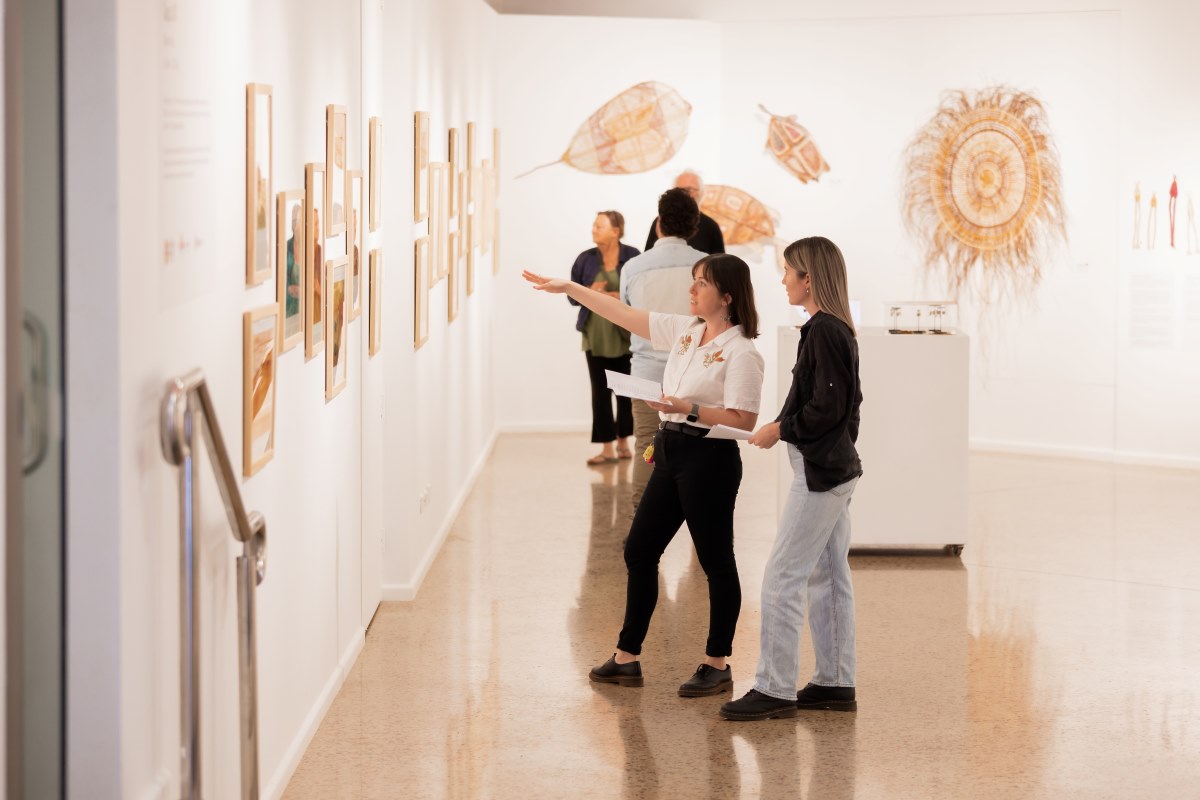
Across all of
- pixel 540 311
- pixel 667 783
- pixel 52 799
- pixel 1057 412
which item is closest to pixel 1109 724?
pixel 667 783

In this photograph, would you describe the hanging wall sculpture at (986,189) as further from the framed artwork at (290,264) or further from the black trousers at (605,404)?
the framed artwork at (290,264)

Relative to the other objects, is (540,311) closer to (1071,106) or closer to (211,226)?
(1071,106)

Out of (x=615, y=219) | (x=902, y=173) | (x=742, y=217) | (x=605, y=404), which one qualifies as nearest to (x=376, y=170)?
(x=615, y=219)

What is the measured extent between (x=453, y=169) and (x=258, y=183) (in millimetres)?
4668

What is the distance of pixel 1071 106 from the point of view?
36.6 feet

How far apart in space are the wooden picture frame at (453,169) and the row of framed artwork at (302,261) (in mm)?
2093

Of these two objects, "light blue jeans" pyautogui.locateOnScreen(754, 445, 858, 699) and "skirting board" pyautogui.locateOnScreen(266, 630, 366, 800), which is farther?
"light blue jeans" pyautogui.locateOnScreen(754, 445, 858, 699)

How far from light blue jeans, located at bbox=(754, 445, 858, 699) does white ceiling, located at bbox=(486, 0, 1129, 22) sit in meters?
7.24

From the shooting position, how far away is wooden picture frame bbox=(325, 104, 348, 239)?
5.07 metres

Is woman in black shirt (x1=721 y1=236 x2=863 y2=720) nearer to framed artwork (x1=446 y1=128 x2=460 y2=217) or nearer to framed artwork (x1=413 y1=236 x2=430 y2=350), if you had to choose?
framed artwork (x1=413 y1=236 x2=430 y2=350)

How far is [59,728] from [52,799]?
0.15 meters

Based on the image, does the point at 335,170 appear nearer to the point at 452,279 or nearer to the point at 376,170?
the point at 376,170

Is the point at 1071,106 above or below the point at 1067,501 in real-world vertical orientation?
above

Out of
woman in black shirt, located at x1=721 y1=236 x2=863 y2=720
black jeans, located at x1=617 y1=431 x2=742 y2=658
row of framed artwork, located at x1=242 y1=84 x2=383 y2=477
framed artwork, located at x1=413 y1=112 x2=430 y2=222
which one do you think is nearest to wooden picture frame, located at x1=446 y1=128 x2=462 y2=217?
framed artwork, located at x1=413 y1=112 x2=430 y2=222
